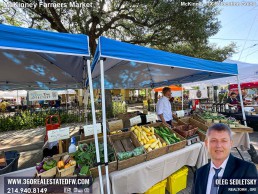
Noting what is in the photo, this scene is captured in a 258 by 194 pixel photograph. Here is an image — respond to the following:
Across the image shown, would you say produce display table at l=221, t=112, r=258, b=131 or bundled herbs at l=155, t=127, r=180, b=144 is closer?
bundled herbs at l=155, t=127, r=180, b=144

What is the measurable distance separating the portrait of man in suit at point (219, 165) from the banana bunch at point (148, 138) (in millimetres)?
1229

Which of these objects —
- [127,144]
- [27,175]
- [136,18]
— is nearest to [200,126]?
[127,144]

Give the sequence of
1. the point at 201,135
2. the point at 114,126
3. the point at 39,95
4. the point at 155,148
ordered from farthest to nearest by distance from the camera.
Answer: the point at 39,95 → the point at 114,126 → the point at 201,135 → the point at 155,148

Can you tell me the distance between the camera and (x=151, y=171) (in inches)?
95.0

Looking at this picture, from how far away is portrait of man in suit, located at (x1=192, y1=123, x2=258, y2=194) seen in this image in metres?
1.28

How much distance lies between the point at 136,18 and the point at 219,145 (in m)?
9.47

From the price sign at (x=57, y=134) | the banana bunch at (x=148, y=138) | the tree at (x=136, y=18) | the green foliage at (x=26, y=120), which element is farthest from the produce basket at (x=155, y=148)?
the green foliage at (x=26, y=120)

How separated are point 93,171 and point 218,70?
10.6 ft

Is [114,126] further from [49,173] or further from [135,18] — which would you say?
[135,18]

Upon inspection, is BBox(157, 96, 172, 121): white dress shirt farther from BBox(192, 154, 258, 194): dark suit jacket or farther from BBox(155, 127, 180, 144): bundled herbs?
BBox(192, 154, 258, 194): dark suit jacket

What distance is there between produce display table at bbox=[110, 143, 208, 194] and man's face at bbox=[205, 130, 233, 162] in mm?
1186

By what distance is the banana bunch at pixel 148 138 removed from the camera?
2699mm

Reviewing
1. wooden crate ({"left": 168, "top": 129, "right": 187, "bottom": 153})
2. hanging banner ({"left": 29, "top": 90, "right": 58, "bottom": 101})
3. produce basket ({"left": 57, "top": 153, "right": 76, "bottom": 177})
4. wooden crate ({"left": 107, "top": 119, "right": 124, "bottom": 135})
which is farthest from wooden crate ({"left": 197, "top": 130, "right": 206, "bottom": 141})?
hanging banner ({"left": 29, "top": 90, "right": 58, "bottom": 101})

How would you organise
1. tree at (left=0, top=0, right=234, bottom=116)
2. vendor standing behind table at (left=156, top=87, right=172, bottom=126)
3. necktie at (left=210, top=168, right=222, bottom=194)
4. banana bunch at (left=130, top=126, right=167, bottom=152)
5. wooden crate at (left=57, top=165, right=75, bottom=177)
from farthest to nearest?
tree at (left=0, top=0, right=234, bottom=116) < vendor standing behind table at (left=156, top=87, right=172, bottom=126) < banana bunch at (left=130, top=126, right=167, bottom=152) < wooden crate at (left=57, top=165, right=75, bottom=177) < necktie at (left=210, top=168, right=222, bottom=194)
